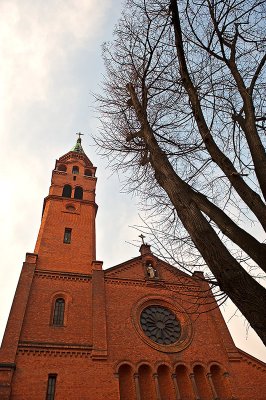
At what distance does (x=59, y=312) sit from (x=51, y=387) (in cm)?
329

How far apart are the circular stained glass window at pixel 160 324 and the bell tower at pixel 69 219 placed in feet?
12.4

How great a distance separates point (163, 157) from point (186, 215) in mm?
1408

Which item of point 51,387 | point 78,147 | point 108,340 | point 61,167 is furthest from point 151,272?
point 78,147

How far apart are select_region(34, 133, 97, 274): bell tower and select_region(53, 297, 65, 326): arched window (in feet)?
6.08

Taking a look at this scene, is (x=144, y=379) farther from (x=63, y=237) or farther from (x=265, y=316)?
(x=265, y=316)

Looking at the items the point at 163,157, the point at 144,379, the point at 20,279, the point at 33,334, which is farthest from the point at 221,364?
the point at 163,157

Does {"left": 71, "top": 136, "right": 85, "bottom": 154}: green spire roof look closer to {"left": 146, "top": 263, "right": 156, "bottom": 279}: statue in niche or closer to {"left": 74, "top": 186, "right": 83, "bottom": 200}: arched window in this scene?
{"left": 74, "top": 186, "right": 83, "bottom": 200}: arched window

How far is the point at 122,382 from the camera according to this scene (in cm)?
1228

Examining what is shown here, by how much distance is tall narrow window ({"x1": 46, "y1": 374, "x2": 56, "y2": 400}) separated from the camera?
11055 mm

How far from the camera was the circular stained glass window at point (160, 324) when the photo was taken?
1415 centimetres

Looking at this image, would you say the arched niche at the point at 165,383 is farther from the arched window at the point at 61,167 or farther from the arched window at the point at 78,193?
the arched window at the point at 61,167

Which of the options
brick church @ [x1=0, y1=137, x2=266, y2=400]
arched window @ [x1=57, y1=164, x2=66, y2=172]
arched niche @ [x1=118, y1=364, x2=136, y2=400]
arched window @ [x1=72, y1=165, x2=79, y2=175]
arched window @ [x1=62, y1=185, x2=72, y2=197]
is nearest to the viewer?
brick church @ [x1=0, y1=137, x2=266, y2=400]

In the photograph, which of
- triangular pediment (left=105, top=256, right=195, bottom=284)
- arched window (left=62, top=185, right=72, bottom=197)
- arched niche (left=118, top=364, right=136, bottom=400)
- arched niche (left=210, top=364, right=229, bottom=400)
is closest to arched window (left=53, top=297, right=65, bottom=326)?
triangular pediment (left=105, top=256, right=195, bottom=284)

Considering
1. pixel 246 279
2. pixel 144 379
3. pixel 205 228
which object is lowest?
pixel 246 279
